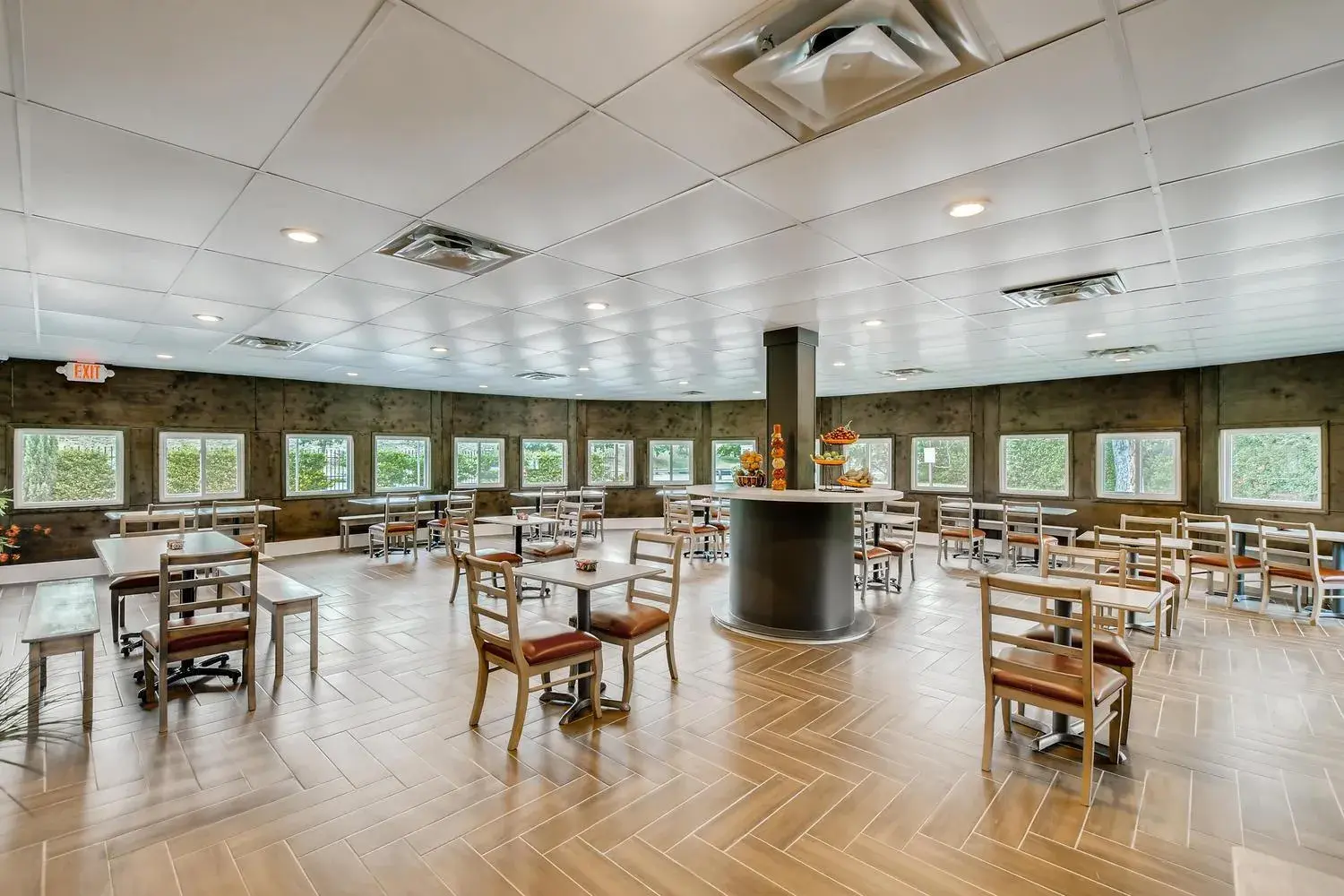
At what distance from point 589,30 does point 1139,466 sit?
9929 mm

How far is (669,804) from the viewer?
8.63 feet

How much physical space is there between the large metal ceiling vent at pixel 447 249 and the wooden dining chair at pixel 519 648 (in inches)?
68.9

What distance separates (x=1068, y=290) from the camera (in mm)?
4254

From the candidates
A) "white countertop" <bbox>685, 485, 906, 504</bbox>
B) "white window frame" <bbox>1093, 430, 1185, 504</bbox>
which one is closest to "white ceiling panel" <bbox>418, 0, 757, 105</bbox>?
"white countertop" <bbox>685, 485, 906, 504</bbox>

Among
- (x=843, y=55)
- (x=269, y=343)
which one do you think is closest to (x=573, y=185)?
(x=843, y=55)

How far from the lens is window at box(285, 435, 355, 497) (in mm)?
9359

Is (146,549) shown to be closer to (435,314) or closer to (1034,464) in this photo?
(435,314)

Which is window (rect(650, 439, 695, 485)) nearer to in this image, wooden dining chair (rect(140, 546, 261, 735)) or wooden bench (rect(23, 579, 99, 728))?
wooden dining chair (rect(140, 546, 261, 735))

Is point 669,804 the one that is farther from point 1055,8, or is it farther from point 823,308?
point 823,308

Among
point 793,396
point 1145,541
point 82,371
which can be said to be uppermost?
point 82,371

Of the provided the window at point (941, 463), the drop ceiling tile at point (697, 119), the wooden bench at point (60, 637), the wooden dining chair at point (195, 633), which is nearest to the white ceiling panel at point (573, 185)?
the drop ceiling tile at point (697, 119)

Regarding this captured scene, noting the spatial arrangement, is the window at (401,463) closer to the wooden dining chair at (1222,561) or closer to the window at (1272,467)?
the wooden dining chair at (1222,561)

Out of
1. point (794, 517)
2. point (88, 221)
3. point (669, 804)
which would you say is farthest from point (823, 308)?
point (88, 221)

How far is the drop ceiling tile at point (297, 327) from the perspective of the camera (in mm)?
5199
